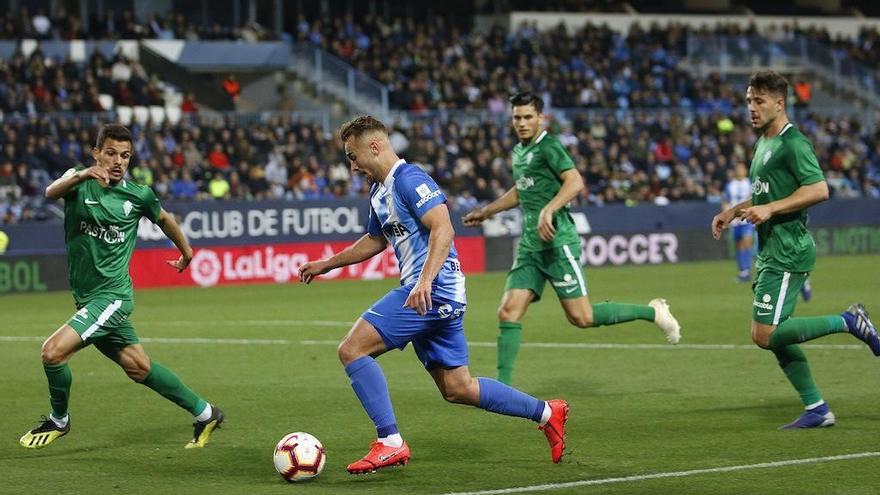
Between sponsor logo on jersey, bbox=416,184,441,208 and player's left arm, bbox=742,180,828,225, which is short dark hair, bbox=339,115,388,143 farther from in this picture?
player's left arm, bbox=742,180,828,225

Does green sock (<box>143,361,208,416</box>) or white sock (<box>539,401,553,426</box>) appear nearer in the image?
white sock (<box>539,401,553,426</box>)

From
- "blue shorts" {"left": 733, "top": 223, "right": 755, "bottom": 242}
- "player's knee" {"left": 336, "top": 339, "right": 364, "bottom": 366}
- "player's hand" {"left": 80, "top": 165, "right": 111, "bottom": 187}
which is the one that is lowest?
"blue shorts" {"left": 733, "top": 223, "right": 755, "bottom": 242}

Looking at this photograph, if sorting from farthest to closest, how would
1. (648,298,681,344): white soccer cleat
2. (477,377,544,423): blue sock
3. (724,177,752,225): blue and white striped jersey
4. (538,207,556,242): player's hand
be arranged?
(724,177,752,225): blue and white striped jersey, (648,298,681,344): white soccer cleat, (538,207,556,242): player's hand, (477,377,544,423): blue sock

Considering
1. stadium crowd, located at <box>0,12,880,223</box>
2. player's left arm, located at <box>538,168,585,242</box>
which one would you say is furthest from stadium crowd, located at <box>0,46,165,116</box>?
player's left arm, located at <box>538,168,585,242</box>

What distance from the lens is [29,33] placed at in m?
36.8

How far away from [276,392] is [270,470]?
3707 millimetres

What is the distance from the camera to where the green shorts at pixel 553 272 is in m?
11.6

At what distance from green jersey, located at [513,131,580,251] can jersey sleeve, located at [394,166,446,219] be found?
360 centimetres

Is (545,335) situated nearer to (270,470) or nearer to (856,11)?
(270,470)

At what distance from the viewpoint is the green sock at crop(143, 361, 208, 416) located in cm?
956

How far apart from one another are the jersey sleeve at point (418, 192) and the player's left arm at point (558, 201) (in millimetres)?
3065

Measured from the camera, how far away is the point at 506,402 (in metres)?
8.43

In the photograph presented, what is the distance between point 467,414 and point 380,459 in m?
2.82

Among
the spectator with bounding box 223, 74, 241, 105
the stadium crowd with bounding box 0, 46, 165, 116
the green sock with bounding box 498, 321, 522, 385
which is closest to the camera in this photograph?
the green sock with bounding box 498, 321, 522, 385
